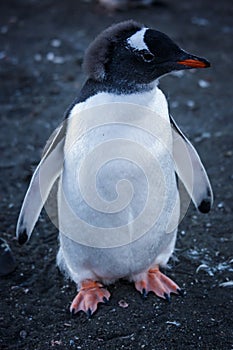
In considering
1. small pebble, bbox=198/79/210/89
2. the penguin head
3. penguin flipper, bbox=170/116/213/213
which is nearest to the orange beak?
the penguin head

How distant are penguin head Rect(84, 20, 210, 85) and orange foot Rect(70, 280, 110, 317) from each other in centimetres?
A: 91

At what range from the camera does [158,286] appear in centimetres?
260

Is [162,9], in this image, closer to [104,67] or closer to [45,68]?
[45,68]

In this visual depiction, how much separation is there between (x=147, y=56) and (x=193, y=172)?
640mm

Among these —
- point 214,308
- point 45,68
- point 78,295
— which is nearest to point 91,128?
point 78,295

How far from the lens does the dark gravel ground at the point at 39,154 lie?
7.93ft

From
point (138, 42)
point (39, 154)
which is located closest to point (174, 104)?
point (39, 154)

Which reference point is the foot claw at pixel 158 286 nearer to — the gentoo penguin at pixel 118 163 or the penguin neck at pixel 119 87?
the gentoo penguin at pixel 118 163

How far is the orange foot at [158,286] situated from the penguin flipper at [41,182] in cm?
54

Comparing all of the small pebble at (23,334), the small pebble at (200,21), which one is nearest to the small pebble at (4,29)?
the small pebble at (200,21)

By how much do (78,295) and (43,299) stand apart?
0.57 ft

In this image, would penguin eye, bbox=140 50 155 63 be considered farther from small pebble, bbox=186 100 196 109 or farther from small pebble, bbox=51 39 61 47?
small pebble, bbox=51 39 61 47

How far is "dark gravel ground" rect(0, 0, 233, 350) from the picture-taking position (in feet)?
7.93

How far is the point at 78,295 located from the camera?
2586 millimetres
